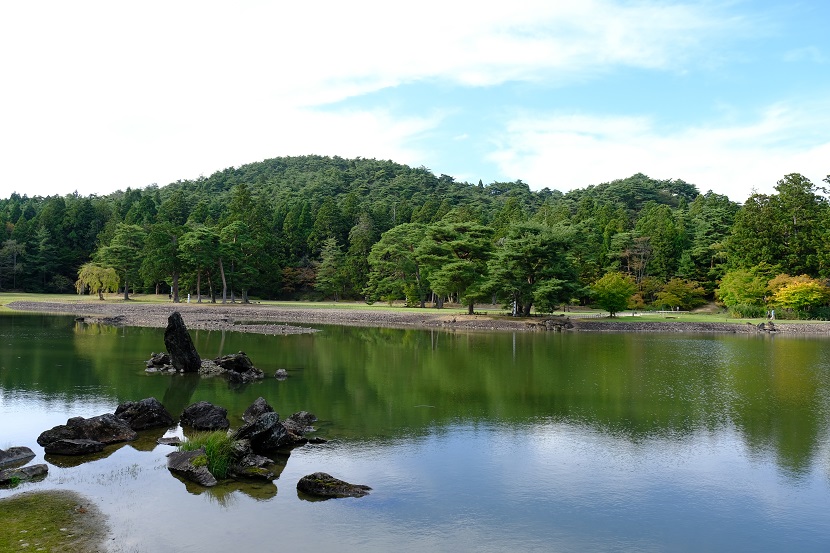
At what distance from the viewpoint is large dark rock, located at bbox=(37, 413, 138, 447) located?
11.8 meters

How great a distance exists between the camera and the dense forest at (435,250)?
46844 millimetres

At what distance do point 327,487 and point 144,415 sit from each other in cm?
606

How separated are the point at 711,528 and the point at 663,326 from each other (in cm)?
3693

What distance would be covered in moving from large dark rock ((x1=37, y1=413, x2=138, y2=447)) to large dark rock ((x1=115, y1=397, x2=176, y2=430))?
45cm

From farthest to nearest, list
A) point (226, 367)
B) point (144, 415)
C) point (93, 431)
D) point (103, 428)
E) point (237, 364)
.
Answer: point (226, 367) < point (237, 364) < point (144, 415) < point (103, 428) < point (93, 431)

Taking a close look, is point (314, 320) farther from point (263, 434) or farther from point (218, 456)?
point (218, 456)

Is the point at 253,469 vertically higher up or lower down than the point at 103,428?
lower down

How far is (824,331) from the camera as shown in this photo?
4219 centimetres

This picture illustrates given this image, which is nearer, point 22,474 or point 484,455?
point 22,474

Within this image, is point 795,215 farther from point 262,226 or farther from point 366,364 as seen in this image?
point 262,226

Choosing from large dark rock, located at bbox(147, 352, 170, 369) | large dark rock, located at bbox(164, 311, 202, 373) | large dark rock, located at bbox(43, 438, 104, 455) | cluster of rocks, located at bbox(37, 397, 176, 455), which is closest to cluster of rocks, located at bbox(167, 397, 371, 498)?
cluster of rocks, located at bbox(37, 397, 176, 455)

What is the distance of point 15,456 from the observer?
36.0 feet

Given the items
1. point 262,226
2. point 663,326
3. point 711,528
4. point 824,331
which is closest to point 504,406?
point 711,528

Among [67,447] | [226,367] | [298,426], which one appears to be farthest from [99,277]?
[298,426]
